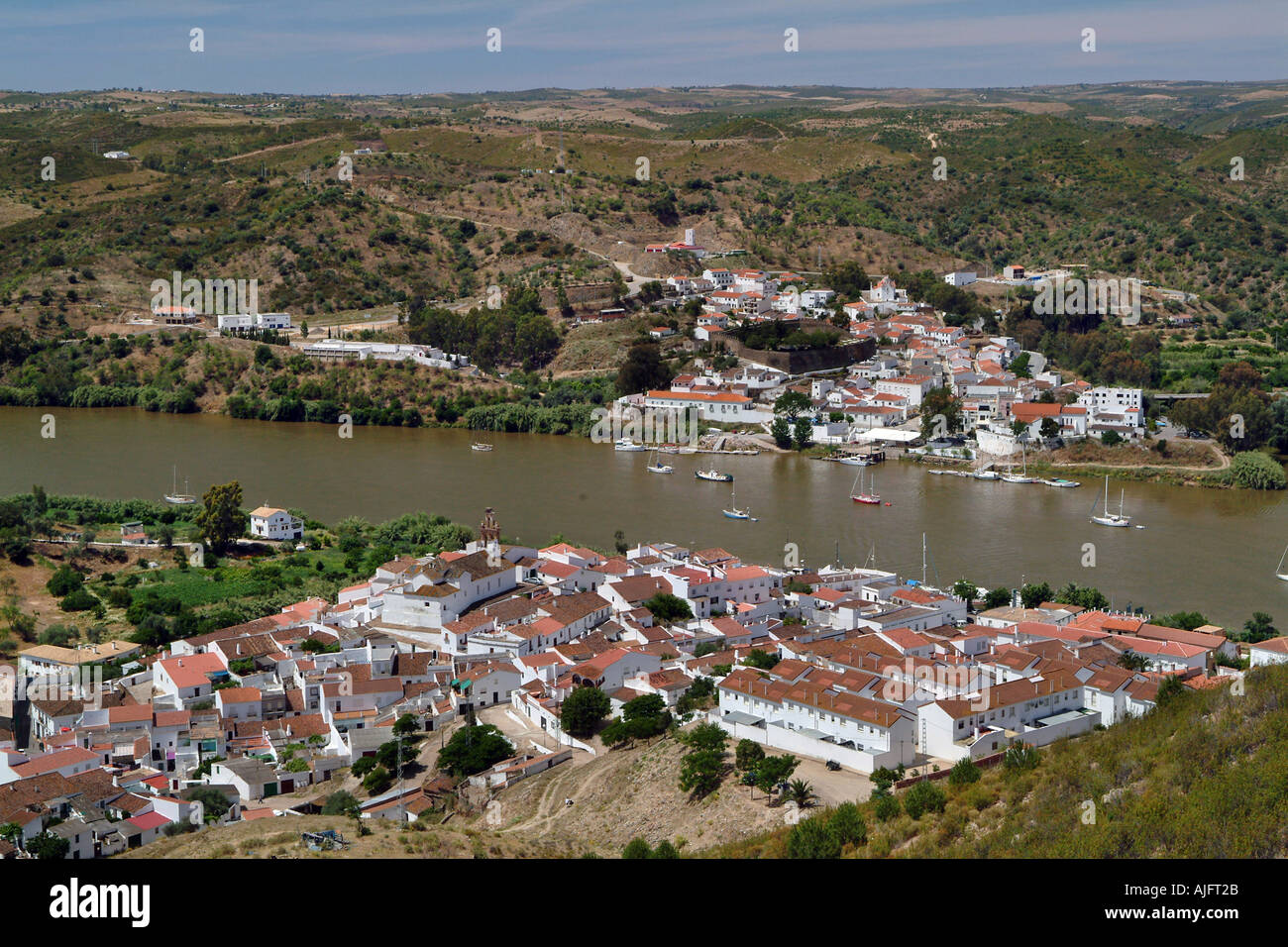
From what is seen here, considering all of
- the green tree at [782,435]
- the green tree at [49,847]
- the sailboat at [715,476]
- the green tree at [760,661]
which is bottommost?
the green tree at [49,847]

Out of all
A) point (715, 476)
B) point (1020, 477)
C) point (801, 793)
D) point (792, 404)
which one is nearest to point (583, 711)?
point (801, 793)

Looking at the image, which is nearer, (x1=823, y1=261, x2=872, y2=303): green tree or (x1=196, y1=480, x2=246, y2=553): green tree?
(x1=196, y1=480, x2=246, y2=553): green tree

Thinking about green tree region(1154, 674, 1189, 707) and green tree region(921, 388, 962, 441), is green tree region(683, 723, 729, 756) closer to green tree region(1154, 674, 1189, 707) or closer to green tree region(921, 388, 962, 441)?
green tree region(1154, 674, 1189, 707)

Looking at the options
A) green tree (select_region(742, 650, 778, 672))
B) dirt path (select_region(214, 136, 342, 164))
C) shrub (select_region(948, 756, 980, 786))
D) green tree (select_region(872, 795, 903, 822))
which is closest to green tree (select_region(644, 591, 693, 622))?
green tree (select_region(742, 650, 778, 672))

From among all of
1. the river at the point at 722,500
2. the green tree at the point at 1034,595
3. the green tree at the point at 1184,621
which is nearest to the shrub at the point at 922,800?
the green tree at the point at 1184,621

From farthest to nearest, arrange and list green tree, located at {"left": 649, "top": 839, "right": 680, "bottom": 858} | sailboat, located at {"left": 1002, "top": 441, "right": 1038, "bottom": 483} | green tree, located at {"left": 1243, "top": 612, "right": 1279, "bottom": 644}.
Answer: sailboat, located at {"left": 1002, "top": 441, "right": 1038, "bottom": 483}, green tree, located at {"left": 1243, "top": 612, "right": 1279, "bottom": 644}, green tree, located at {"left": 649, "top": 839, "right": 680, "bottom": 858}

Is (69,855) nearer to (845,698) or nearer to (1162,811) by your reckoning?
(845,698)

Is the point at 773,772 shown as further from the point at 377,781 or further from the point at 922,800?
the point at 377,781

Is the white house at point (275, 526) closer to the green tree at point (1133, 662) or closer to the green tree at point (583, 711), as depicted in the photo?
the green tree at point (583, 711)
